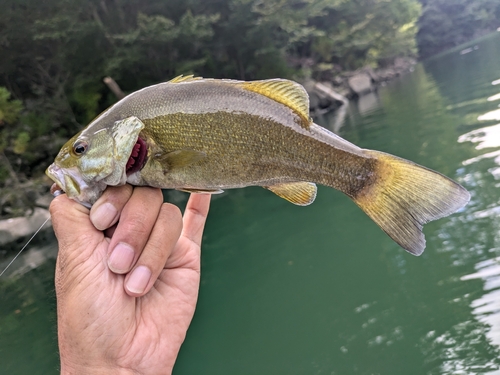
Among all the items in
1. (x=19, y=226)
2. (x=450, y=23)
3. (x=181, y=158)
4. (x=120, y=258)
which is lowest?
(x=450, y=23)

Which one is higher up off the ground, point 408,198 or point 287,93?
point 287,93

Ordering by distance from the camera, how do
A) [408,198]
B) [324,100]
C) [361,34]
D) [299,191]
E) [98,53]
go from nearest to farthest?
1. [408,198]
2. [299,191]
3. [98,53]
4. [324,100]
5. [361,34]

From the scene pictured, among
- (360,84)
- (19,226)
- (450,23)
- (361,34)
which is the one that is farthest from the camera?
(450,23)

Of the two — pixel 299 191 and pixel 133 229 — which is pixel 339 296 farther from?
pixel 133 229

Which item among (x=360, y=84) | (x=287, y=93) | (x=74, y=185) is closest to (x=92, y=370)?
(x=74, y=185)

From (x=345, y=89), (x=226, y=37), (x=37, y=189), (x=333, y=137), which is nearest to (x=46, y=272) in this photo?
(x=37, y=189)
